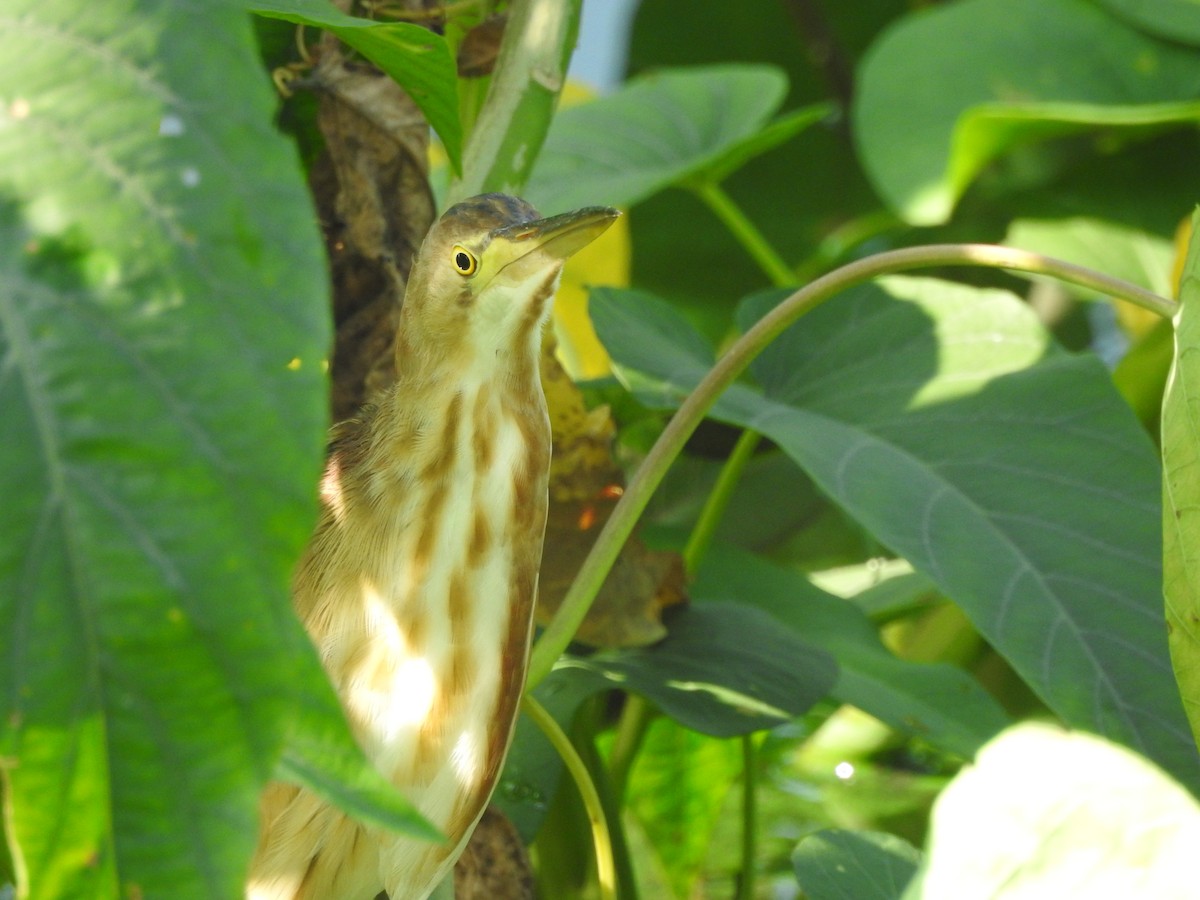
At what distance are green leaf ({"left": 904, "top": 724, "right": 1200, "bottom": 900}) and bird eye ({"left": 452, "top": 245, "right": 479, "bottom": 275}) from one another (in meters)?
0.31

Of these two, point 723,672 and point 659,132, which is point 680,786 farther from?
point 659,132

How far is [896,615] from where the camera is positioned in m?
1.04

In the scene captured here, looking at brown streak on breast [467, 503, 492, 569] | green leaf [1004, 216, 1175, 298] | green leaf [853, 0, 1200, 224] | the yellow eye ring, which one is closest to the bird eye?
the yellow eye ring

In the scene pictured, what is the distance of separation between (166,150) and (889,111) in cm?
124

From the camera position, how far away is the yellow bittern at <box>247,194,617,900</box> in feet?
1.97

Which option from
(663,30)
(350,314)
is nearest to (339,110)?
(350,314)

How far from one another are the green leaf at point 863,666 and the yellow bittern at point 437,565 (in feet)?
0.84

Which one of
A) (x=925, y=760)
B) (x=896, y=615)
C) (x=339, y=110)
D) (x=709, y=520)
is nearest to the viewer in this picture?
(x=339, y=110)

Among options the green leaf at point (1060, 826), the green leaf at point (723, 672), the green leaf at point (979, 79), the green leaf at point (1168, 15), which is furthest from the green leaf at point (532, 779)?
the green leaf at point (1168, 15)

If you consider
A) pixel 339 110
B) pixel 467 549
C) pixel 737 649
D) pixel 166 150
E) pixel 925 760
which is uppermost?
pixel 166 150

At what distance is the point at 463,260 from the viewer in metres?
0.61

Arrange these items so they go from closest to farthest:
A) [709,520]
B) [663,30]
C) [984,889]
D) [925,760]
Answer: [984,889] < [709,520] < [925,760] < [663,30]

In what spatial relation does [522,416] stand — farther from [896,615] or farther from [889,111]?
[889,111]

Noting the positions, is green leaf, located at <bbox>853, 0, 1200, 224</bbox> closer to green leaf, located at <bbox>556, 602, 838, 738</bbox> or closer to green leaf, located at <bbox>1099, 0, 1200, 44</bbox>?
green leaf, located at <bbox>1099, 0, 1200, 44</bbox>
